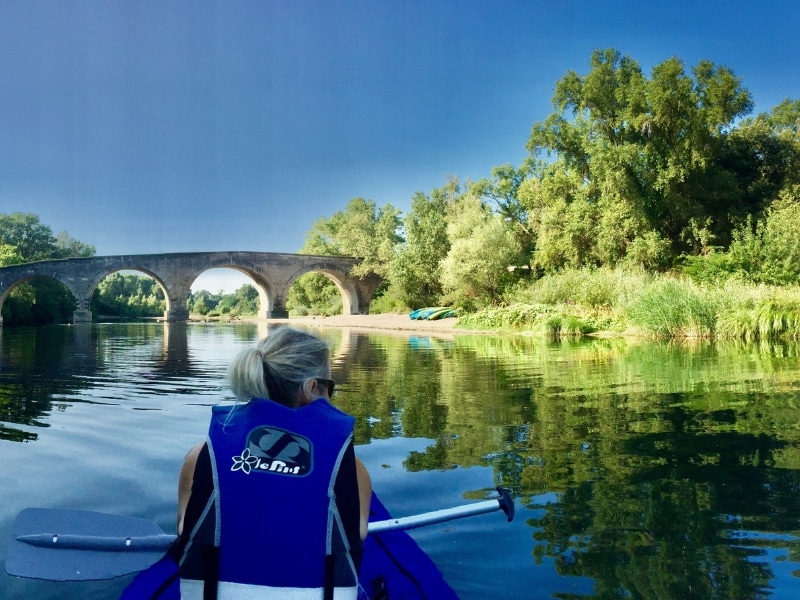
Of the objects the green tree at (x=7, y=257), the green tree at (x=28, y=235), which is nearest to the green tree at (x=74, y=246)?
the green tree at (x=28, y=235)

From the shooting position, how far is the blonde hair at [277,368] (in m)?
1.87

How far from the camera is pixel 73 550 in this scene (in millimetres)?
2180

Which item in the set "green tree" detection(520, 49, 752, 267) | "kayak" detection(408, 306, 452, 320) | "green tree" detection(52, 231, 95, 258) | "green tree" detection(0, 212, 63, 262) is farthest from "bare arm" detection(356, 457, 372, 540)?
"green tree" detection(52, 231, 95, 258)

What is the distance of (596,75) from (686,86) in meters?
3.51

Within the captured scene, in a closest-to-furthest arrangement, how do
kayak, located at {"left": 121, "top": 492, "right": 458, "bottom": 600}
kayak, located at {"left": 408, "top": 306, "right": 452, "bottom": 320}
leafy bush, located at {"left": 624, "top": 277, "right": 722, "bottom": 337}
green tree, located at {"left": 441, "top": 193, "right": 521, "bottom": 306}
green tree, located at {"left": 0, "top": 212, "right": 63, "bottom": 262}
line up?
1. kayak, located at {"left": 121, "top": 492, "right": 458, "bottom": 600}
2. leafy bush, located at {"left": 624, "top": 277, "right": 722, "bottom": 337}
3. green tree, located at {"left": 441, "top": 193, "right": 521, "bottom": 306}
4. kayak, located at {"left": 408, "top": 306, "right": 452, "bottom": 320}
5. green tree, located at {"left": 0, "top": 212, "right": 63, "bottom": 262}

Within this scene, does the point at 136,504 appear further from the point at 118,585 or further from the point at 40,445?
the point at 40,445

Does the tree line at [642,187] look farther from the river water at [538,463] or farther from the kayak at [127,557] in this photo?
the kayak at [127,557]

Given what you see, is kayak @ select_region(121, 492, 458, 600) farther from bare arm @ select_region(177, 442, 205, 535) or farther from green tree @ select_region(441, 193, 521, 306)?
green tree @ select_region(441, 193, 521, 306)

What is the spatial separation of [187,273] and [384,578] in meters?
44.2

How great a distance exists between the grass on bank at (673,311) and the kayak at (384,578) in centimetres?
1412

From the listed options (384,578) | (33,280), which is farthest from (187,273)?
(384,578)

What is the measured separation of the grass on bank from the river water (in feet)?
18.5

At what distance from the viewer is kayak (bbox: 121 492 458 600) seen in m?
2.10

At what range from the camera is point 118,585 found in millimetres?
2596
